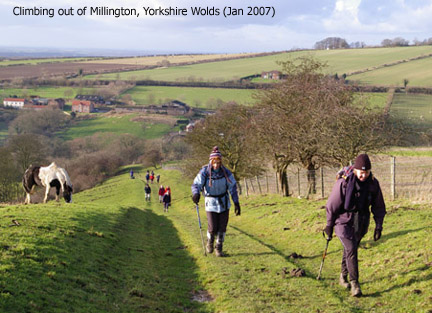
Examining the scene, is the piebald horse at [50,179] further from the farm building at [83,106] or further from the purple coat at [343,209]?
the farm building at [83,106]

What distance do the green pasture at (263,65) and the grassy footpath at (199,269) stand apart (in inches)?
3750

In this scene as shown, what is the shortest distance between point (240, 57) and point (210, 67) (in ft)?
62.7

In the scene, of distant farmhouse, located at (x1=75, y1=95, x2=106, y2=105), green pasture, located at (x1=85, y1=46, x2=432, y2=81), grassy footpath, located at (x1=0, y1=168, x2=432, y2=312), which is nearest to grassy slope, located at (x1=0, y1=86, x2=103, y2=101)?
distant farmhouse, located at (x1=75, y1=95, x2=106, y2=105)

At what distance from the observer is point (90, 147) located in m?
103

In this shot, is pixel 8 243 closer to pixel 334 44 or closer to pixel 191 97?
pixel 191 97

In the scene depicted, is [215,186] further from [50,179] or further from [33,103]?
[33,103]

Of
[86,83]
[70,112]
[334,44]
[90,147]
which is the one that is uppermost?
[334,44]

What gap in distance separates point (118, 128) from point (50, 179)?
10559 cm

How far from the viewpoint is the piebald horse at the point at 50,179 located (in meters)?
22.2

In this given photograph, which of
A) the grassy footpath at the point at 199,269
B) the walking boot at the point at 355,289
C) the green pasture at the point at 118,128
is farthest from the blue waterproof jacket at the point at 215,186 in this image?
the green pasture at the point at 118,128

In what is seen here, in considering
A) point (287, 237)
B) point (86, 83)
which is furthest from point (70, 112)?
point (287, 237)

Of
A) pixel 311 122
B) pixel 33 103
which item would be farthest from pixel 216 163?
pixel 33 103

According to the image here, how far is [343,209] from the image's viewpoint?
873 cm

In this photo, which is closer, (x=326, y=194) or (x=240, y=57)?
(x=326, y=194)
